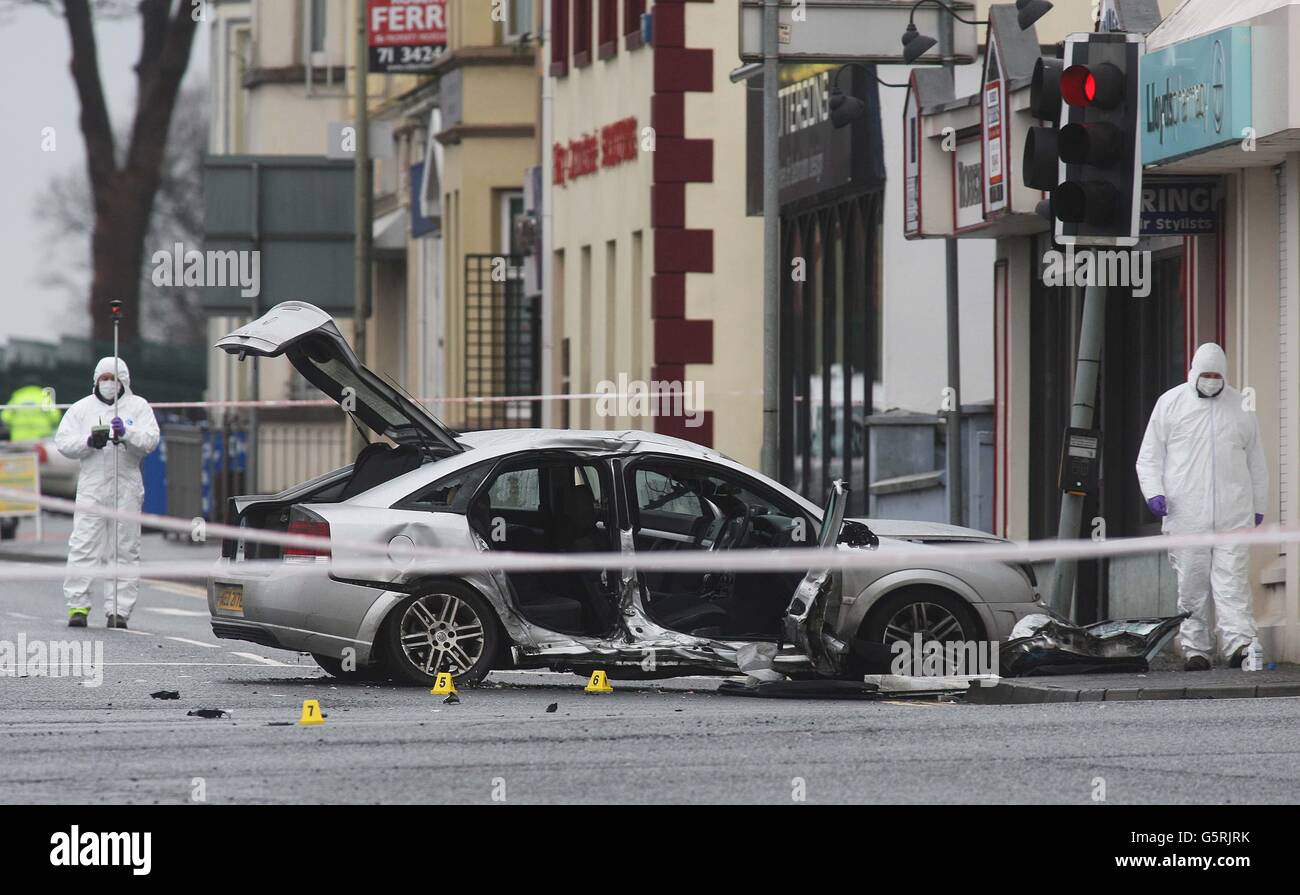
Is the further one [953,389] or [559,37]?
[559,37]

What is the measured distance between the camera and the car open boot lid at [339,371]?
1579 centimetres

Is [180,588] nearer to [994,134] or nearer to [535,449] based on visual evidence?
[994,134]

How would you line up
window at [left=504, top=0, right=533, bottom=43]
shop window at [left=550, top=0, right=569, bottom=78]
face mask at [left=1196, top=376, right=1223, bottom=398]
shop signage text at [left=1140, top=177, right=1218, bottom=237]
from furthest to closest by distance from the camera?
window at [left=504, top=0, right=533, bottom=43] → shop window at [left=550, top=0, right=569, bottom=78] → shop signage text at [left=1140, top=177, right=1218, bottom=237] → face mask at [left=1196, top=376, right=1223, bottom=398]

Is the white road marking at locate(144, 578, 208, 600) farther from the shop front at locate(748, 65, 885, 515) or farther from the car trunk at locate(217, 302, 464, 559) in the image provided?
the car trunk at locate(217, 302, 464, 559)

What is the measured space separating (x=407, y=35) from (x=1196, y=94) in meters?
25.0

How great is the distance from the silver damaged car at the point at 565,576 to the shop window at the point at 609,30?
56.5 ft

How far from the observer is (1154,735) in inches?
496

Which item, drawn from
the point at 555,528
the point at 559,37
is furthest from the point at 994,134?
the point at 559,37

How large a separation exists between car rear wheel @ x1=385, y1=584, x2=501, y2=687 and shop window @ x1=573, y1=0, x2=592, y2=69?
1958 centimetres

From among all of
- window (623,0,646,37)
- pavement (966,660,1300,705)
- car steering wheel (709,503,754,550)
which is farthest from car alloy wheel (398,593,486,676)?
window (623,0,646,37)

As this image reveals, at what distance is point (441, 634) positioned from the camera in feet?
50.7

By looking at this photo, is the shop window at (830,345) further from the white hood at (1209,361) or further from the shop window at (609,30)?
the white hood at (1209,361)

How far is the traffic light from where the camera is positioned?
15844 millimetres

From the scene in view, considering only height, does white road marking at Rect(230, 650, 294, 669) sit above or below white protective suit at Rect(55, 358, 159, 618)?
below
